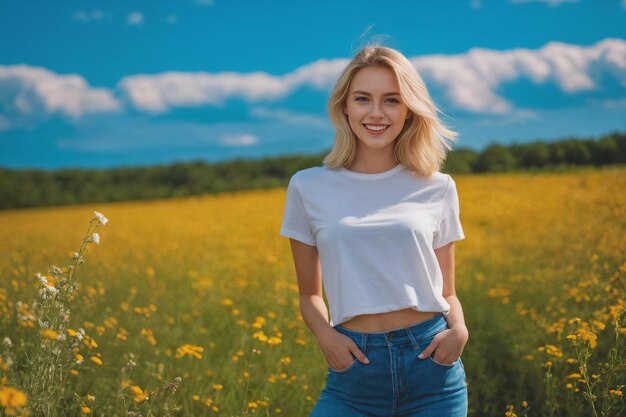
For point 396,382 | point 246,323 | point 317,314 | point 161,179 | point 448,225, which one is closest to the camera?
point 396,382

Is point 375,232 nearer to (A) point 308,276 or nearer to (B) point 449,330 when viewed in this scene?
(A) point 308,276

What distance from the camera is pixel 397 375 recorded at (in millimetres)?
2201

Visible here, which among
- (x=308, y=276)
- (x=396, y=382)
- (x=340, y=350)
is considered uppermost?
(x=308, y=276)

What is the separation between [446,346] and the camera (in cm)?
225

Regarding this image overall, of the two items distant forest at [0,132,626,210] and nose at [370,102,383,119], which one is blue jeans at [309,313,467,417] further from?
distant forest at [0,132,626,210]

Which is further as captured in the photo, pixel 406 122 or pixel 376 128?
pixel 406 122

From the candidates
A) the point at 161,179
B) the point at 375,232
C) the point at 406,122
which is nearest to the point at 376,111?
the point at 406,122

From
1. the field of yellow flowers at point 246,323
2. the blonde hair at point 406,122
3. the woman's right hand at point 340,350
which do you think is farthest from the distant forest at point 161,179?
the woman's right hand at point 340,350

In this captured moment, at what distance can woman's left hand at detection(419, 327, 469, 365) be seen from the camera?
2.23 m

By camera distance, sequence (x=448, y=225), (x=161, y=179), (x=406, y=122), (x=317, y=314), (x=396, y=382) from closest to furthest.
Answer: (x=396, y=382) → (x=317, y=314) → (x=448, y=225) → (x=406, y=122) → (x=161, y=179)

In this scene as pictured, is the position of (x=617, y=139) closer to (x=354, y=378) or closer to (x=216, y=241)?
(x=216, y=241)

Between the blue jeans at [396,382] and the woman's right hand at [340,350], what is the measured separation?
0.9 inches

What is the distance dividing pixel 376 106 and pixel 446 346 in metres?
0.97

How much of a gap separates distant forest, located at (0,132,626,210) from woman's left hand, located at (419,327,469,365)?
949 inches
